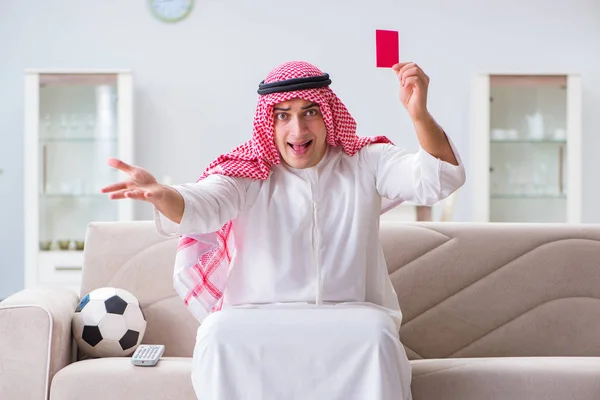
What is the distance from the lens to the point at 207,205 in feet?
7.01

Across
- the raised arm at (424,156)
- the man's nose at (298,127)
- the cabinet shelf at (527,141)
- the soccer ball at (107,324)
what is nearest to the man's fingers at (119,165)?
the man's nose at (298,127)

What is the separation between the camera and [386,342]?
199 cm

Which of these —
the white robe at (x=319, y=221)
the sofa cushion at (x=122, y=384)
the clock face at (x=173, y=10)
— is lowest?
the sofa cushion at (x=122, y=384)

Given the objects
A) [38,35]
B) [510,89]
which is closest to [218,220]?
[510,89]

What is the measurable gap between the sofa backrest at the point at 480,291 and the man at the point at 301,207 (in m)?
0.46

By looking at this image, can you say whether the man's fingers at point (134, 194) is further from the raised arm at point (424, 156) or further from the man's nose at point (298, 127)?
the raised arm at point (424, 156)

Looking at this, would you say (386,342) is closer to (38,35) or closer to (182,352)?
(182,352)

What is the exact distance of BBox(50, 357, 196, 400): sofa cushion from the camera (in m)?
2.45

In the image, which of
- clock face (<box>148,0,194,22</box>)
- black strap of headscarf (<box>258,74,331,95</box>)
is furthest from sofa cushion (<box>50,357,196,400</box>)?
clock face (<box>148,0,194,22</box>)

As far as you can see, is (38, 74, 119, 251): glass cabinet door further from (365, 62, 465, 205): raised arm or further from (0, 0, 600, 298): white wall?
(365, 62, 465, 205): raised arm

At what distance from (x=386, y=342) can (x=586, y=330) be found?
119 centimetres

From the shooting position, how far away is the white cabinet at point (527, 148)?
19.0ft

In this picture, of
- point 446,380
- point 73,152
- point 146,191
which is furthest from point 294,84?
point 73,152

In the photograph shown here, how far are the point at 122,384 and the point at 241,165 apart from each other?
0.75 m
